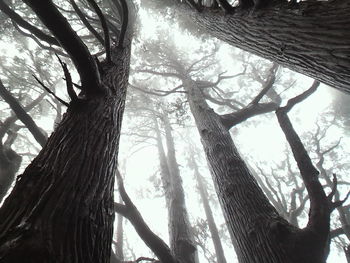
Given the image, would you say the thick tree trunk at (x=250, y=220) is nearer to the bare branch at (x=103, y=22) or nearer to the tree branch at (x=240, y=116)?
the tree branch at (x=240, y=116)

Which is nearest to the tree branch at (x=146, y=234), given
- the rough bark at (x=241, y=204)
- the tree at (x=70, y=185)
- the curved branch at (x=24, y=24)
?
the rough bark at (x=241, y=204)

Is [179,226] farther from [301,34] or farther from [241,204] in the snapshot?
[301,34]

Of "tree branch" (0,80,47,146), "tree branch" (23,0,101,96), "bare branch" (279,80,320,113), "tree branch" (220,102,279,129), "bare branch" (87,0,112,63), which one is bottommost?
"tree branch" (23,0,101,96)

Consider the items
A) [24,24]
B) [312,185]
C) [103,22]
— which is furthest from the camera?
[312,185]

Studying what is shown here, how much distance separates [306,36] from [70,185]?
6.29ft

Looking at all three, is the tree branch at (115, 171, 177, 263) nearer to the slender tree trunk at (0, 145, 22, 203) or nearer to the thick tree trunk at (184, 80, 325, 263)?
the thick tree trunk at (184, 80, 325, 263)

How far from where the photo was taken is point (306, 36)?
1864mm

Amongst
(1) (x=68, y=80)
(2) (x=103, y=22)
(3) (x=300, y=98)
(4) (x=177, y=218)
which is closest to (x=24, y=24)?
(2) (x=103, y=22)

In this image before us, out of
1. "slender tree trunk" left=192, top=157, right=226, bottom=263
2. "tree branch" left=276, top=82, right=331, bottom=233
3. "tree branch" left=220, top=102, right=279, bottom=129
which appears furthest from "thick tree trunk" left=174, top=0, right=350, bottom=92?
"slender tree trunk" left=192, top=157, right=226, bottom=263

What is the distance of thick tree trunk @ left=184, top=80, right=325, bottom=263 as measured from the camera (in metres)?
2.64

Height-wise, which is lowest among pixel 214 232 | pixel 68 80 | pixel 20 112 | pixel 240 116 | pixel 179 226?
pixel 68 80

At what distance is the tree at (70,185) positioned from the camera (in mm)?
1060

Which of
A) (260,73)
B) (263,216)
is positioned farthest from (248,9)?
(260,73)

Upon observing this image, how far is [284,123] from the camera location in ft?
12.5
